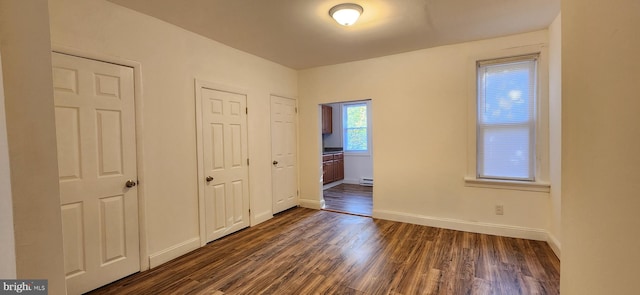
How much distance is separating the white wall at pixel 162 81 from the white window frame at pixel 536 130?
316cm

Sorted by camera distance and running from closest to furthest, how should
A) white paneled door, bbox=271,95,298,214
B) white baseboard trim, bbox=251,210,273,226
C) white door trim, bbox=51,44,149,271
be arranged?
white door trim, bbox=51,44,149,271 → white baseboard trim, bbox=251,210,273,226 → white paneled door, bbox=271,95,298,214

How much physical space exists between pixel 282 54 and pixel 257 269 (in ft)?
9.27

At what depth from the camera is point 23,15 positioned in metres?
0.75

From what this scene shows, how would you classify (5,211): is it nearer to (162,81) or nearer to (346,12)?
(162,81)

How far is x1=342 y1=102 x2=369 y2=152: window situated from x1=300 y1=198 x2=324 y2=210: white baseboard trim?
9.20 ft

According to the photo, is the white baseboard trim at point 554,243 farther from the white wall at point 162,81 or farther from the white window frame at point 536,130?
the white wall at point 162,81

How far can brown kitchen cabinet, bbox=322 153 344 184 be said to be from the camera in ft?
20.8

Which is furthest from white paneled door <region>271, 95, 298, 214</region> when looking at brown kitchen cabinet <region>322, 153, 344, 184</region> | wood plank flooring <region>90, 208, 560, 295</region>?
brown kitchen cabinet <region>322, 153, 344, 184</region>

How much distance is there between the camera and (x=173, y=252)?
274 cm

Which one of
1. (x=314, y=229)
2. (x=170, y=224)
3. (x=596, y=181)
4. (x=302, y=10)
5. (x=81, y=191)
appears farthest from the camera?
(x=314, y=229)

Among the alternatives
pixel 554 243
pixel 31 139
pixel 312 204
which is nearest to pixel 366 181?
pixel 312 204

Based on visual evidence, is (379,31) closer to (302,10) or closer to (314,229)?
(302,10)

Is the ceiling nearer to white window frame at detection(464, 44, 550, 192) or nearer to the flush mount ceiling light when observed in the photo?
the flush mount ceiling light

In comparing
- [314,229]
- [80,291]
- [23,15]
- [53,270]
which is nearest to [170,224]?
[80,291]
